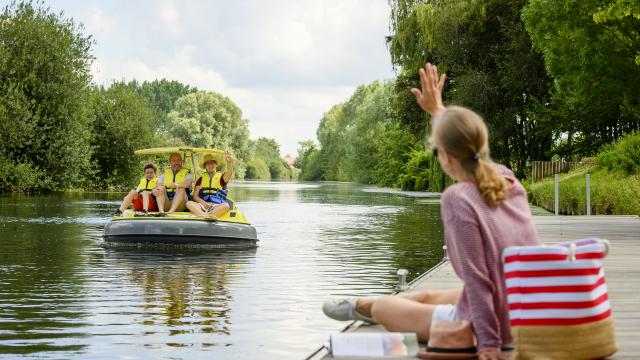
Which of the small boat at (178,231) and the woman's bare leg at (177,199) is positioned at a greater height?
the woman's bare leg at (177,199)

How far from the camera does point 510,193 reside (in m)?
4.63

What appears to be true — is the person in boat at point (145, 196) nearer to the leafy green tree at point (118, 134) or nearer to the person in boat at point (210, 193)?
the person in boat at point (210, 193)

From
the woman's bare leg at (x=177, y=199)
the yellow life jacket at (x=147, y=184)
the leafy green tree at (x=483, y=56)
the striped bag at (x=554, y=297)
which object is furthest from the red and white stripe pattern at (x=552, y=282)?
the leafy green tree at (x=483, y=56)

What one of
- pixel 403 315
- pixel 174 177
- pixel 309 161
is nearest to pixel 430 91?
pixel 403 315

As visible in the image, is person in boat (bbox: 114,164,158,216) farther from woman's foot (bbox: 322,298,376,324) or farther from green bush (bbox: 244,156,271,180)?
green bush (bbox: 244,156,271,180)

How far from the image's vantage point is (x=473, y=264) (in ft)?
14.5

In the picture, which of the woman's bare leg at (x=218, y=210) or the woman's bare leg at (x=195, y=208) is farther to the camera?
the woman's bare leg at (x=195, y=208)

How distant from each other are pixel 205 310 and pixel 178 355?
2506 mm

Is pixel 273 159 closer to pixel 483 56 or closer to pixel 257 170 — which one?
pixel 257 170

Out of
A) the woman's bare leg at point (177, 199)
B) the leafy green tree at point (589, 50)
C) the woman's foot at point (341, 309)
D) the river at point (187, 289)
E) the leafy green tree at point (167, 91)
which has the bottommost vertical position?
the river at point (187, 289)

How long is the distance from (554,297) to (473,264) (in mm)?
392

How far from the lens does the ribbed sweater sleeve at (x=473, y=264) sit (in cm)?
441

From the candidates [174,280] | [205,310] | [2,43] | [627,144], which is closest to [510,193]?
[205,310]

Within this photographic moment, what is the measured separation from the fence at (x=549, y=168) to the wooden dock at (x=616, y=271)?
15368mm
